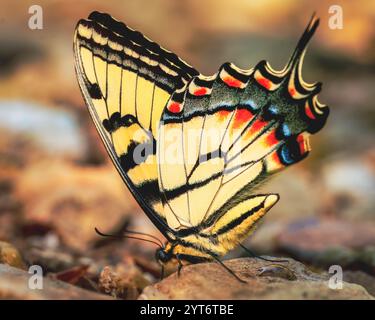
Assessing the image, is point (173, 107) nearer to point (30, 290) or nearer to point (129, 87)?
point (129, 87)

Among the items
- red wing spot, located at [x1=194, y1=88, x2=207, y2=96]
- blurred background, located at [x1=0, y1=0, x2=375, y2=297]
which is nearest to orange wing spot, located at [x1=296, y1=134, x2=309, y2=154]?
red wing spot, located at [x1=194, y1=88, x2=207, y2=96]

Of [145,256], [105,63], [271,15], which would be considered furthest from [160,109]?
[271,15]

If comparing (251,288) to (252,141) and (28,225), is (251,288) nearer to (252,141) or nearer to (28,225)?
(252,141)

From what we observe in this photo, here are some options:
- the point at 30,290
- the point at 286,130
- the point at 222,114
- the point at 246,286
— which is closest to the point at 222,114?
the point at 222,114

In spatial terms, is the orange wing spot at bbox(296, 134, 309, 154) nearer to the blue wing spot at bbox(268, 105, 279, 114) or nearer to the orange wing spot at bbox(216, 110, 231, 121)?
the blue wing spot at bbox(268, 105, 279, 114)

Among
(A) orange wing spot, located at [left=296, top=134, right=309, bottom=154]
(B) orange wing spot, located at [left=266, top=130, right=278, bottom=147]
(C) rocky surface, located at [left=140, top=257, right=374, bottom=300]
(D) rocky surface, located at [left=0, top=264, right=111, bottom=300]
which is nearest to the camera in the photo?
(D) rocky surface, located at [left=0, top=264, right=111, bottom=300]

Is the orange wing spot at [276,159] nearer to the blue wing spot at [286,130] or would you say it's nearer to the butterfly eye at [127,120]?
the blue wing spot at [286,130]

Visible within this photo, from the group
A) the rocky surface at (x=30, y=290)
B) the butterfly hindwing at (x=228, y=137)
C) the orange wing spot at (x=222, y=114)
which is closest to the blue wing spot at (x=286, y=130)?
the butterfly hindwing at (x=228, y=137)
